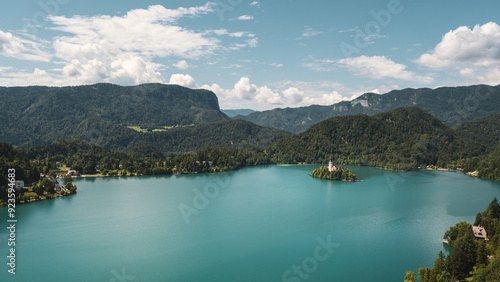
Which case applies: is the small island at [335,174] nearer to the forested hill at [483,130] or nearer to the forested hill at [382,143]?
the forested hill at [382,143]

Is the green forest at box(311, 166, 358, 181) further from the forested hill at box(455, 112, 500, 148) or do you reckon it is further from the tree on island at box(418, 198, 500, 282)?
the forested hill at box(455, 112, 500, 148)

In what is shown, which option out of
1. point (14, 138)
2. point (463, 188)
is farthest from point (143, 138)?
point (463, 188)

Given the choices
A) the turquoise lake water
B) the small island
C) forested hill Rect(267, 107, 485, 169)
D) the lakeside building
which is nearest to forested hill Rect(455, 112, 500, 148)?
forested hill Rect(267, 107, 485, 169)

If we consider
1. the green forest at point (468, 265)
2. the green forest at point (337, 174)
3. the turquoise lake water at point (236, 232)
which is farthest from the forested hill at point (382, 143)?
Answer: the green forest at point (468, 265)

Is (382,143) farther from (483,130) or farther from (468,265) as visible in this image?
(468,265)

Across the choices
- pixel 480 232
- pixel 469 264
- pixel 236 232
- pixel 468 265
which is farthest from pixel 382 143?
pixel 468 265

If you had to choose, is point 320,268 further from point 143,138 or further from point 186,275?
point 143,138
